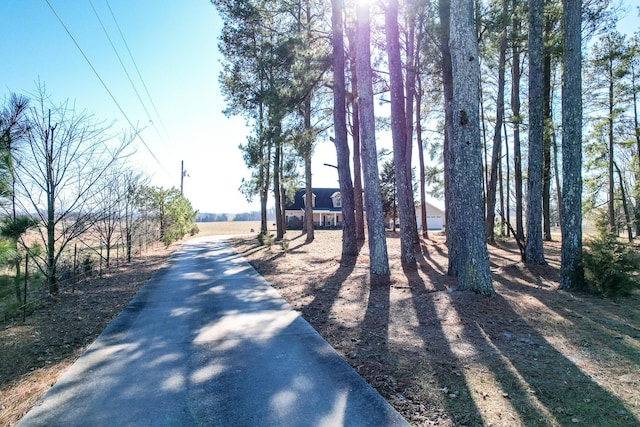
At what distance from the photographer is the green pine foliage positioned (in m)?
6.34

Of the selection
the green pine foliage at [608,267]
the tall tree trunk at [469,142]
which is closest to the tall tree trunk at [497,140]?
the green pine foliage at [608,267]

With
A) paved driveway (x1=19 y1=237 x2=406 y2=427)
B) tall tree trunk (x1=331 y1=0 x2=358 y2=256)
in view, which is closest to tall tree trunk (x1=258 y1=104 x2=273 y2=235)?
tall tree trunk (x1=331 y1=0 x2=358 y2=256)

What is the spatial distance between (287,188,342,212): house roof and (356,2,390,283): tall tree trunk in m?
35.8

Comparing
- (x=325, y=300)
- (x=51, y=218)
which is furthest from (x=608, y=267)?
(x=51, y=218)

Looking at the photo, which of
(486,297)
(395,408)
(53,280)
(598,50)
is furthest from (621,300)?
(598,50)

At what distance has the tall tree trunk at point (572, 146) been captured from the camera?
7.08 meters

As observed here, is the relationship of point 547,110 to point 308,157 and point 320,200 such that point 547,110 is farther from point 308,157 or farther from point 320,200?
point 320,200

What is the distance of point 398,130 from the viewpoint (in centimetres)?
966

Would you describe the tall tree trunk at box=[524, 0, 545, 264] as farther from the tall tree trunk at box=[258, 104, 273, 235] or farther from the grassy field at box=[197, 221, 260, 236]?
the grassy field at box=[197, 221, 260, 236]

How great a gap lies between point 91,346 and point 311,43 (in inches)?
514

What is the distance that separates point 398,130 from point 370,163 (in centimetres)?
224

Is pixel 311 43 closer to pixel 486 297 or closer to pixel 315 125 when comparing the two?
pixel 315 125

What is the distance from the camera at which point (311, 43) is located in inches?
556

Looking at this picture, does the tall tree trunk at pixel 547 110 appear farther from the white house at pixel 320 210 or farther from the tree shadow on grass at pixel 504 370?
the white house at pixel 320 210
